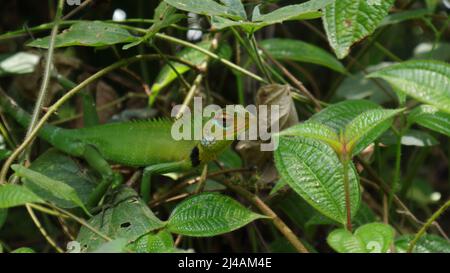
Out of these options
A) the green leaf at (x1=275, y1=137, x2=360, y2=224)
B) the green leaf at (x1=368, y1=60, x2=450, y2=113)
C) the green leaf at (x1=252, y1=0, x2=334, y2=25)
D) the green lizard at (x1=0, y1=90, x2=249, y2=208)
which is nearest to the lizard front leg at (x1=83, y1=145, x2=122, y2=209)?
the green lizard at (x1=0, y1=90, x2=249, y2=208)

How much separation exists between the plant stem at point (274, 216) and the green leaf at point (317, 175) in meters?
0.13

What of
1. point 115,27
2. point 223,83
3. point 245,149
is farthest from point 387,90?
point 115,27

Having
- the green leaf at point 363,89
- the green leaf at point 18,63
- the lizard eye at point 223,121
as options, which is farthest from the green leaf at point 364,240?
the green leaf at point 18,63

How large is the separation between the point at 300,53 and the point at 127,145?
597 mm

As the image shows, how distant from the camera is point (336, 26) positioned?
117 centimetres

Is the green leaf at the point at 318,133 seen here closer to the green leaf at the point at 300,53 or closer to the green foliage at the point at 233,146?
the green foliage at the point at 233,146

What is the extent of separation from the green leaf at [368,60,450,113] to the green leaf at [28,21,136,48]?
0.64 metres

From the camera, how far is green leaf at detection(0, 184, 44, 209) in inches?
37.8

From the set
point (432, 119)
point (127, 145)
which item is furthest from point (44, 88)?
point (432, 119)

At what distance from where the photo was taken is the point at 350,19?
3.86 ft

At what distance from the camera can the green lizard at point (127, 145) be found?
5.64 ft

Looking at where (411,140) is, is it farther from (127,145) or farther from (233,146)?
(127,145)
